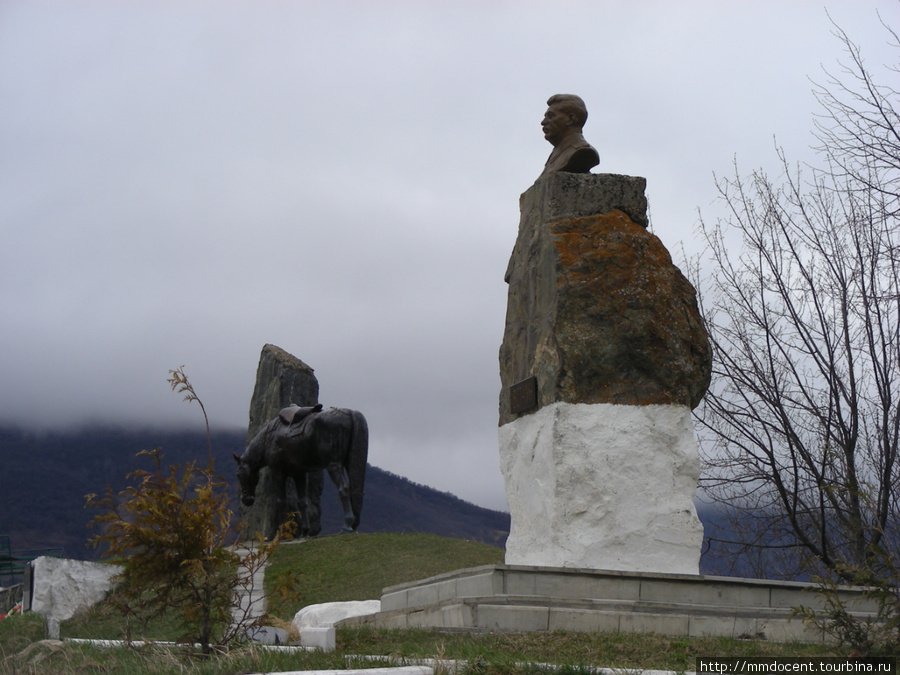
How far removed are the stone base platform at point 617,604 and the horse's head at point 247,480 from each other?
34.6ft

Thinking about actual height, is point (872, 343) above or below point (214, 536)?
above

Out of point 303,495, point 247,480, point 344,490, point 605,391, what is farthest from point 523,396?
point 247,480

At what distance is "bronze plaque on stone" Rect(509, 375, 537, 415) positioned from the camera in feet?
28.9

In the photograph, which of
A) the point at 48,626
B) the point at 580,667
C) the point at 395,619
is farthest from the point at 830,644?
the point at 48,626

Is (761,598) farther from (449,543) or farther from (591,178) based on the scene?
(449,543)

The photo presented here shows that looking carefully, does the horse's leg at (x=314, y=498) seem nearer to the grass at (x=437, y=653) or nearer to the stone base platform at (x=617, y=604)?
the grass at (x=437, y=653)

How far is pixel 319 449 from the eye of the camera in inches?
670

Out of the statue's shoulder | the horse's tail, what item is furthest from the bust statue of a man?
the statue's shoulder

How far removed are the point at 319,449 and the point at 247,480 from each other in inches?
82.9

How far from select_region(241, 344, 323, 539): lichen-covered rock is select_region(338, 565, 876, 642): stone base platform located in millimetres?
10563

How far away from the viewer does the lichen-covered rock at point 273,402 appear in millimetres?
18297

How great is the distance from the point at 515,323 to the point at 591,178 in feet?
5.33

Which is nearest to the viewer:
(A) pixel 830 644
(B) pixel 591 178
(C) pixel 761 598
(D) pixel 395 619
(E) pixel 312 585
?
(A) pixel 830 644

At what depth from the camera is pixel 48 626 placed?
9.43 meters
